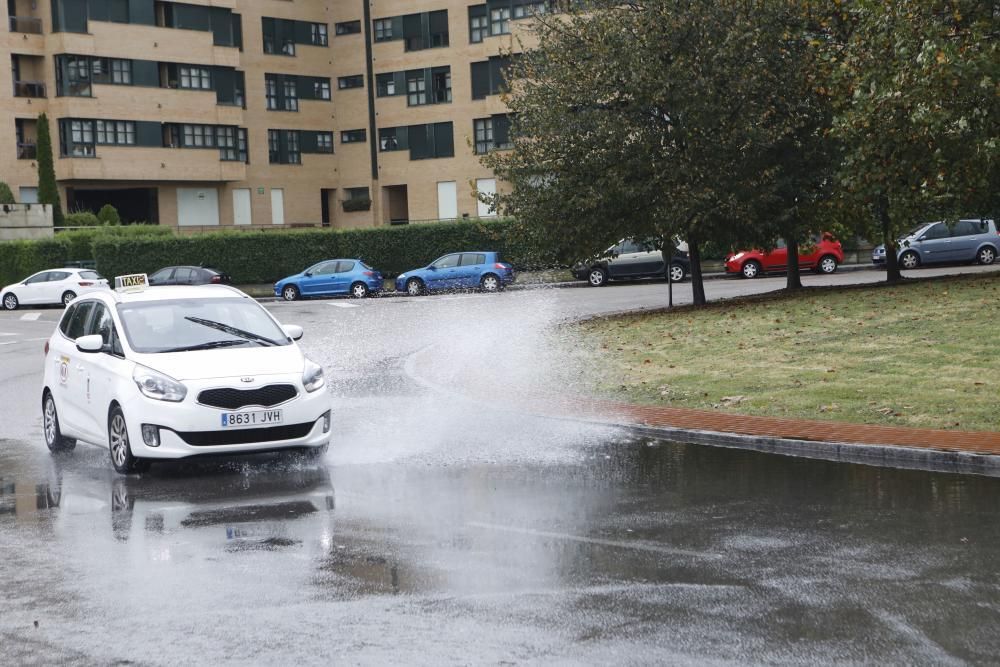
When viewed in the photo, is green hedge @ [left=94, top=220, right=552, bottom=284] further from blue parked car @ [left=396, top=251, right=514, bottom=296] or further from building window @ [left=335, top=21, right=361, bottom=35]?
building window @ [left=335, top=21, right=361, bottom=35]

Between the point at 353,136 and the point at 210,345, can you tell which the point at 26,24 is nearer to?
the point at 353,136

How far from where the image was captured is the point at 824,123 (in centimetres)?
2808

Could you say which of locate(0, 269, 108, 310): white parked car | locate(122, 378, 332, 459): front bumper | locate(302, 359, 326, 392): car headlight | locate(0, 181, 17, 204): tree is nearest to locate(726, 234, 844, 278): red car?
locate(0, 269, 108, 310): white parked car

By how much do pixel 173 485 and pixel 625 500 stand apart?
3.87 meters

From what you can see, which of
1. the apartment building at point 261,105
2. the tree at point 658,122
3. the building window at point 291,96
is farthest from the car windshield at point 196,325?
the building window at point 291,96

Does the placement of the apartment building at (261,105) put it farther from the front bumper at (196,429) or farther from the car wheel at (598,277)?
the front bumper at (196,429)

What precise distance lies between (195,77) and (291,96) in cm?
638

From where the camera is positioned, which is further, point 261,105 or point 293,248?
point 261,105

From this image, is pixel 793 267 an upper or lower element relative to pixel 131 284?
lower

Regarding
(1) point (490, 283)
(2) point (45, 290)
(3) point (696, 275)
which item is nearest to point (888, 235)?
(3) point (696, 275)

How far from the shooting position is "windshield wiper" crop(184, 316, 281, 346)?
12.3 m

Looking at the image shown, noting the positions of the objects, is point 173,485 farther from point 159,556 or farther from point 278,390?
point 159,556

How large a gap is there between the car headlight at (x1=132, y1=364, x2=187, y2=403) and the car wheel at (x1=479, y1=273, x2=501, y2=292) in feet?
104

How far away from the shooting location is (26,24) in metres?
59.0
